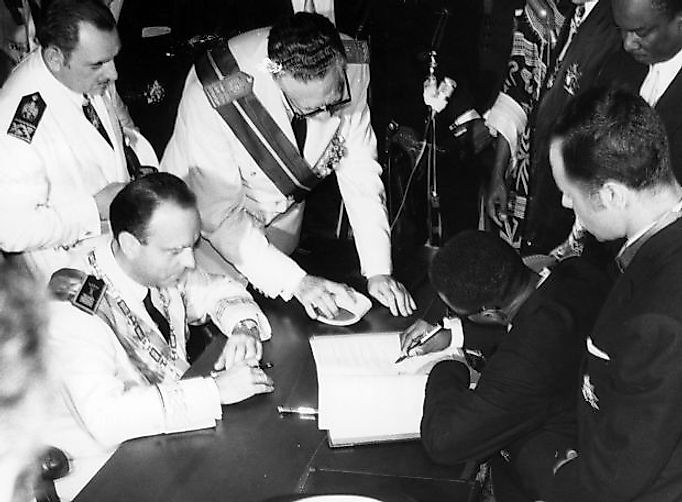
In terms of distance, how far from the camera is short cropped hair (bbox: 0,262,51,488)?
887mm

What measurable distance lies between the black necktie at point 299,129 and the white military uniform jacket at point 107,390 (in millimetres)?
595

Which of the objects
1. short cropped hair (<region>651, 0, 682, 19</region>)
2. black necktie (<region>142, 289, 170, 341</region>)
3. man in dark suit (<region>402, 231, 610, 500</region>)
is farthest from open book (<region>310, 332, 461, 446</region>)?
short cropped hair (<region>651, 0, 682, 19</region>)

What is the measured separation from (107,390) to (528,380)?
0.88 meters

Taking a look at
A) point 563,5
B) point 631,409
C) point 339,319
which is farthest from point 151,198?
point 563,5

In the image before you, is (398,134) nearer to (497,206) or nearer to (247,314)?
(497,206)

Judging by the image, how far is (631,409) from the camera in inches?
51.7

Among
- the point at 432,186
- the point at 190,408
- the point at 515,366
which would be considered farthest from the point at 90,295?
the point at 432,186

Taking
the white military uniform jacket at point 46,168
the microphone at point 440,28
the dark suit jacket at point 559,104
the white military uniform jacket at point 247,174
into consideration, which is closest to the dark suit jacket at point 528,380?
the white military uniform jacket at point 247,174

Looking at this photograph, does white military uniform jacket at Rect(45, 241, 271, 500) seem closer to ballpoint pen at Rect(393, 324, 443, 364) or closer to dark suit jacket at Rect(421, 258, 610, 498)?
ballpoint pen at Rect(393, 324, 443, 364)

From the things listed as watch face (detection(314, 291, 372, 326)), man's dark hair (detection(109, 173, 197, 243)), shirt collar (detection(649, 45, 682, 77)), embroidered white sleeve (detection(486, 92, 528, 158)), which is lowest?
watch face (detection(314, 291, 372, 326))

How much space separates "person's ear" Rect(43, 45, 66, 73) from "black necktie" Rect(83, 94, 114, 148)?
0.13m

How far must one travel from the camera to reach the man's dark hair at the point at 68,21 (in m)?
2.35

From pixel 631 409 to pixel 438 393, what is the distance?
45 centimetres

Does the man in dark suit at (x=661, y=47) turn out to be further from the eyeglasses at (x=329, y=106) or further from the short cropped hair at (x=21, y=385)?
the short cropped hair at (x=21, y=385)
